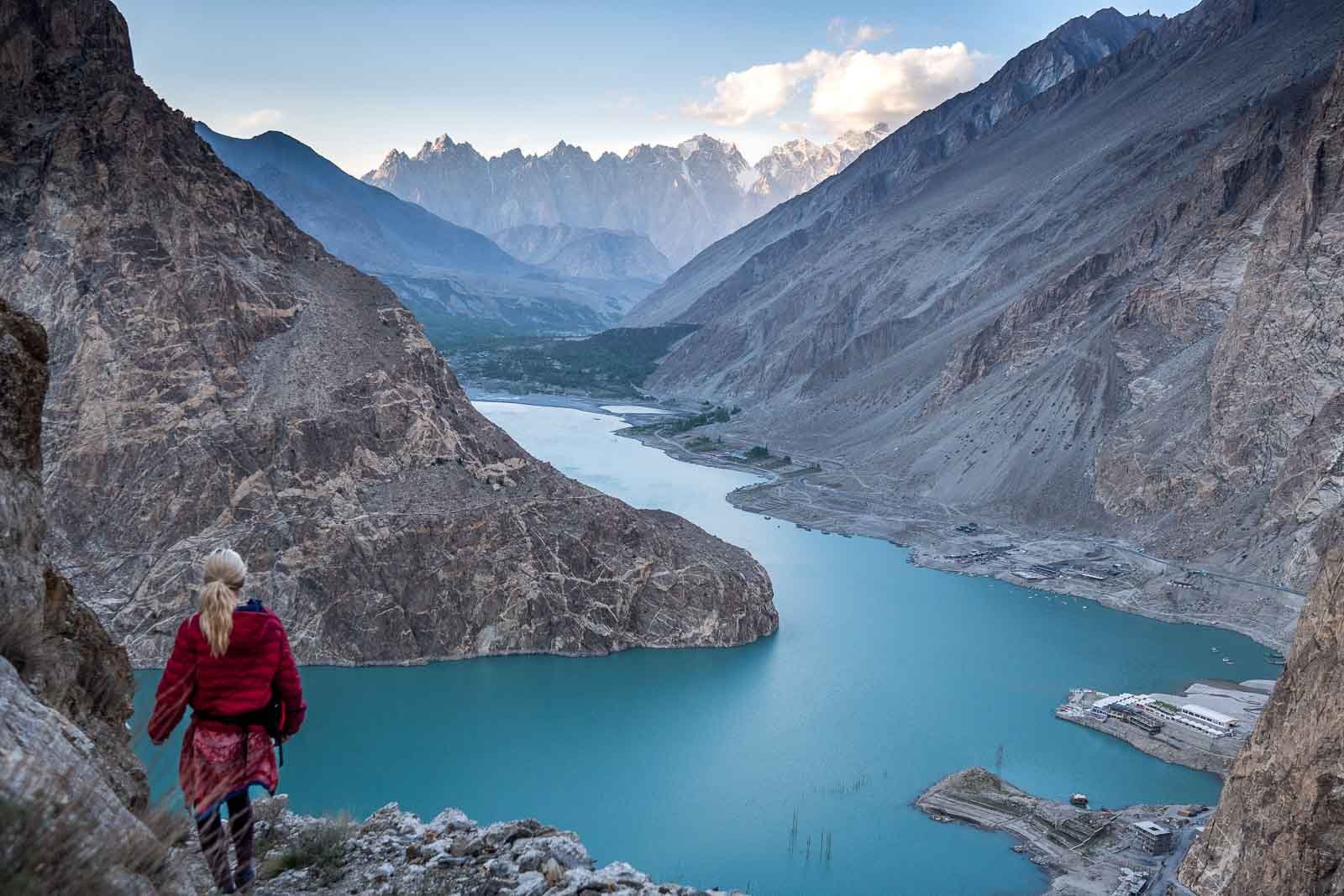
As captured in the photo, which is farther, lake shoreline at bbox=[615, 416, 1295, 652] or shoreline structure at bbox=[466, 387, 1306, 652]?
lake shoreline at bbox=[615, 416, 1295, 652]

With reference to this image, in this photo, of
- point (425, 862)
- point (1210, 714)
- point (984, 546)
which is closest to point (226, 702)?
point (425, 862)

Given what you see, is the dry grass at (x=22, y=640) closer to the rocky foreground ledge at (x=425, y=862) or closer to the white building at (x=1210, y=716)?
the rocky foreground ledge at (x=425, y=862)

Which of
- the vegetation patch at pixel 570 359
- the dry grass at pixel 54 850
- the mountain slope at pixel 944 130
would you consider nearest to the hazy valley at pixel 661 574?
the dry grass at pixel 54 850

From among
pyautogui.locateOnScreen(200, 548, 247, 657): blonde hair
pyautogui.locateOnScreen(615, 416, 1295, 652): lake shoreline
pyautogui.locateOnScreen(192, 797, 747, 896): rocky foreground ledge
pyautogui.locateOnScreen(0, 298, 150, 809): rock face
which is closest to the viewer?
pyautogui.locateOnScreen(200, 548, 247, 657): blonde hair

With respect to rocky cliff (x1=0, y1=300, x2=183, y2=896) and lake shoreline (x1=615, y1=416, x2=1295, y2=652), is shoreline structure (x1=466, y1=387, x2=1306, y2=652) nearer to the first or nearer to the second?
lake shoreline (x1=615, y1=416, x2=1295, y2=652)

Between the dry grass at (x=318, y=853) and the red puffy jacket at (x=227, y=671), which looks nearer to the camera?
the red puffy jacket at (x=227, y=671)

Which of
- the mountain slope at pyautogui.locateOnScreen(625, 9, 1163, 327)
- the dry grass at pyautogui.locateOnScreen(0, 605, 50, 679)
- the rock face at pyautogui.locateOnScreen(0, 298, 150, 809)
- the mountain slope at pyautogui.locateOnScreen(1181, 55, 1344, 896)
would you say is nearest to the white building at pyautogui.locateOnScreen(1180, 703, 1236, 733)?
the mountain slope at pyautogui.locateOnScreen(1181, 55, 1344, 896)

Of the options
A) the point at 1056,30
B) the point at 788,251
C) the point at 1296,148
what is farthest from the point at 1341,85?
the point at 1056,30
